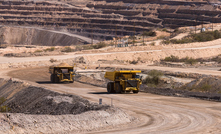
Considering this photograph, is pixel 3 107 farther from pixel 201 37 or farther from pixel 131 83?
pixel 201 37

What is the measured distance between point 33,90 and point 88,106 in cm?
1142

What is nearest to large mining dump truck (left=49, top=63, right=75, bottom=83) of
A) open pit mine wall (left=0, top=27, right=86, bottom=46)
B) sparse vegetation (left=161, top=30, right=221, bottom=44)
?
sparse vegetation (left=161, top=30, right=221, bottom=44)

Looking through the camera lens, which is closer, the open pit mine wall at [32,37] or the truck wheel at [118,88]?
the truck wheel at [118,88]

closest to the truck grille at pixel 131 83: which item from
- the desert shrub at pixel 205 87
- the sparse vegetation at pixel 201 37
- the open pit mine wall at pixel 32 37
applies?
the desert shrub at pixel 205 87

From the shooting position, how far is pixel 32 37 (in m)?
147

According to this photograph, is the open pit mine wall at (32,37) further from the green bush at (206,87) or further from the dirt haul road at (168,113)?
the dirt haul road at (168,113)

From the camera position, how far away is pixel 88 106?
20.1 meters

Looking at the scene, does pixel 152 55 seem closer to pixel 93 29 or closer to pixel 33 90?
pixel 33 90

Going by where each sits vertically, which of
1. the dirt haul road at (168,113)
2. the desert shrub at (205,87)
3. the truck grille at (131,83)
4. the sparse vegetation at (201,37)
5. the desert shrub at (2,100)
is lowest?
the desert shrub at (2,100)

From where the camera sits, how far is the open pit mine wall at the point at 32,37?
13712cm

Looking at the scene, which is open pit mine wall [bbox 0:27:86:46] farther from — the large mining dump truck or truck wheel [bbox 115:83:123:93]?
truck wheel [bbox 115:83:123:93]

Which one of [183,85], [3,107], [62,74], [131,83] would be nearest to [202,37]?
[183,85]

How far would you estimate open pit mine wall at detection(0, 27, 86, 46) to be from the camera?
137 m

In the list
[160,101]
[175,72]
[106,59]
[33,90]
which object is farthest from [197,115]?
[106,59]
